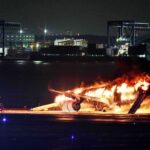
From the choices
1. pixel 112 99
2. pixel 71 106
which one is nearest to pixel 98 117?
pixel 71 106

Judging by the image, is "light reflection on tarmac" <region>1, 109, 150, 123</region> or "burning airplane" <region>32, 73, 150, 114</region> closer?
"light reflection on tarmac" <region>1, 109, 150, 123</region>

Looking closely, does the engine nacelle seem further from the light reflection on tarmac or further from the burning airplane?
the light reflection on tarmac

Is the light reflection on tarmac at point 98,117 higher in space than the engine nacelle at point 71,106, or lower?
lower

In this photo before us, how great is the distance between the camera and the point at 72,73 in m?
23.8

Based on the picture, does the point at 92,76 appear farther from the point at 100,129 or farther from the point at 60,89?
the point at 100,129

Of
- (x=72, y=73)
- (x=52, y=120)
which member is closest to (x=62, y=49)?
(x=72, y=73)

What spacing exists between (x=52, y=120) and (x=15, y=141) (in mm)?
2748

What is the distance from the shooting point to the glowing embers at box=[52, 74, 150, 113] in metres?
16.2

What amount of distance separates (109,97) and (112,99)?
120 mm

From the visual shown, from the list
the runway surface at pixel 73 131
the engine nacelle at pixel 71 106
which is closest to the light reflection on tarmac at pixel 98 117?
the runway surface at pixel 73 131

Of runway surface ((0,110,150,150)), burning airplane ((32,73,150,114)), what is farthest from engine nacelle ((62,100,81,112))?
runway surface ((0,110,150,150))

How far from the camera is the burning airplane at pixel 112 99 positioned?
16.1 m

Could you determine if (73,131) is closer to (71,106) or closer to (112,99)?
(71,106)

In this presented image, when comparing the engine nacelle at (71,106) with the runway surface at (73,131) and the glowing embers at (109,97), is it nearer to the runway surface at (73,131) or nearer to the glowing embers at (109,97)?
the glowing embers at (109,97)
